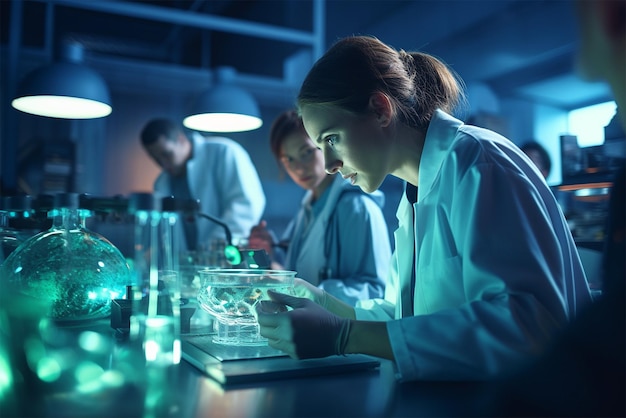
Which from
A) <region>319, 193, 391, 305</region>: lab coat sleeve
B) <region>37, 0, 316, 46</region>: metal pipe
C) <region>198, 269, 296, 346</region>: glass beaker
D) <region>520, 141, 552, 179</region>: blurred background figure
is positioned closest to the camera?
<region>198, 269, 296, 346</region>: glass beaker

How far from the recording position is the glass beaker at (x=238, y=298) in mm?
1022

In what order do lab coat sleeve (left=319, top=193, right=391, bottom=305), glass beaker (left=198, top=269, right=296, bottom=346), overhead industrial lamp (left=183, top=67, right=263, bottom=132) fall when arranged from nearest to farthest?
glass beaker (left=198, top=269, right=296, bottom=346) → lab coat sleeve (left=319, top=193, right=391, bottom=305) → overhead industrial lamp (left=183, top=67, right=263, bottom=132)

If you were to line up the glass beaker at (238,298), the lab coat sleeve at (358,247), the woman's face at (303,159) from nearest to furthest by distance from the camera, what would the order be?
the glass beaker at (238,298) → the lab coat sleeve at (358,247) → the woman's face at (303,159)

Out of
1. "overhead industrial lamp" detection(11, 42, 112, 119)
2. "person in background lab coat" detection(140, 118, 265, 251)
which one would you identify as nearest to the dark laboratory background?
"person in background lab coat" detection(140, 118, 265, 251)

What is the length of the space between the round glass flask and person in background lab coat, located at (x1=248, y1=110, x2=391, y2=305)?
87 centimetres

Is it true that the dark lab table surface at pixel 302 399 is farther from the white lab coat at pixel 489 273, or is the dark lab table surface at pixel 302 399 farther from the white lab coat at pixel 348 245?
the white lab coat at pixel 348 245

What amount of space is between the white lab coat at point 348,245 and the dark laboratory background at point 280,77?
4.29 feet

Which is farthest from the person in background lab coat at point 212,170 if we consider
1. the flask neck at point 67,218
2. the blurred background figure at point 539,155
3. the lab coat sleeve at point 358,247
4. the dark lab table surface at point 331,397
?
the dark lab table surface at point 331,397

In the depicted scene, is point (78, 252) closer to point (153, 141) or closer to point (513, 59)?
point (153, 141)

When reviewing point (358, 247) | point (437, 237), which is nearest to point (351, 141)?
point (437, 237)

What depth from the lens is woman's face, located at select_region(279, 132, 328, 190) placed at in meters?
2.31

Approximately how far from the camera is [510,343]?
2.60ft

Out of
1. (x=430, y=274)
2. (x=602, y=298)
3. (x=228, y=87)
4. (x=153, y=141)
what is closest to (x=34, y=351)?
(x=430, y=274)

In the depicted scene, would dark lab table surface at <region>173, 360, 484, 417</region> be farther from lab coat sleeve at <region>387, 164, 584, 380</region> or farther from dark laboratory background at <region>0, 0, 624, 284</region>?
dark laboratory background at <region>0, 0, 624, 284</region>
